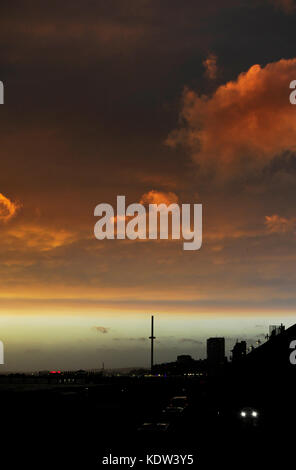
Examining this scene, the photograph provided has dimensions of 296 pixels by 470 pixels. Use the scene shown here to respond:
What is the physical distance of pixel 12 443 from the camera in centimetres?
3991

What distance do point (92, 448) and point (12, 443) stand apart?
8.34 meters

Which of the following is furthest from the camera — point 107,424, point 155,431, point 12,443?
point 107,424

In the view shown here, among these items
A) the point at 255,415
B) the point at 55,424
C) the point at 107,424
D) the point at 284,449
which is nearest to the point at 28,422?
the point at 55,424

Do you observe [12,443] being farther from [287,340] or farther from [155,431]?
[287,340]

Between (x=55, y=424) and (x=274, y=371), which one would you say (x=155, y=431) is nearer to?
(x=55, y=424)

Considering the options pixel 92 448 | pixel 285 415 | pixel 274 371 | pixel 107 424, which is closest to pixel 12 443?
pixel 92 448

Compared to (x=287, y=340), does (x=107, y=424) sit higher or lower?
lower
